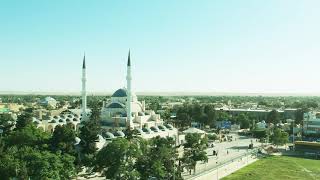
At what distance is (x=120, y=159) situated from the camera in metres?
34.8

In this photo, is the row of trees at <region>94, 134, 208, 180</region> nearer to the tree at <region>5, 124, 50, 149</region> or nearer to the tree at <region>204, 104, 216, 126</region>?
the tree at <region>5, 124, 50, 149</region>

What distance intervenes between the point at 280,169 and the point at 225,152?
12869 millimetres

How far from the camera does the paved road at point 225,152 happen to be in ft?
153

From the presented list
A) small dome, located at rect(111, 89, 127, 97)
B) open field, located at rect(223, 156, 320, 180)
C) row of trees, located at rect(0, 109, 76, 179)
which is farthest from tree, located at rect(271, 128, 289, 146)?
row of trees, located at rect(0, 109, 76, 179)

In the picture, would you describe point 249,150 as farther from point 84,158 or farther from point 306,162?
point 84,158

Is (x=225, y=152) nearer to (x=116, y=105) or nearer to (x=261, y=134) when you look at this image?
(x=261, y=134)

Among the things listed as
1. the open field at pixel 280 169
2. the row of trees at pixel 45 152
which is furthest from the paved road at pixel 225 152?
the row of trees at pixel 45 152

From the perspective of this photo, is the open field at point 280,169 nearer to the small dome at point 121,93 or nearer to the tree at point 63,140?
the tree at point 63,140

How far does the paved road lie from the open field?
3.74m

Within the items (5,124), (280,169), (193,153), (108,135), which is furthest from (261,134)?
(5,124)

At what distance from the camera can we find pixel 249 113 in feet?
350

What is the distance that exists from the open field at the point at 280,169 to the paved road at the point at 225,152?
374 cm

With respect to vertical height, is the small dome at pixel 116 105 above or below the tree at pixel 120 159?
above

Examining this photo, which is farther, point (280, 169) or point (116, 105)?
point (116, 105)
